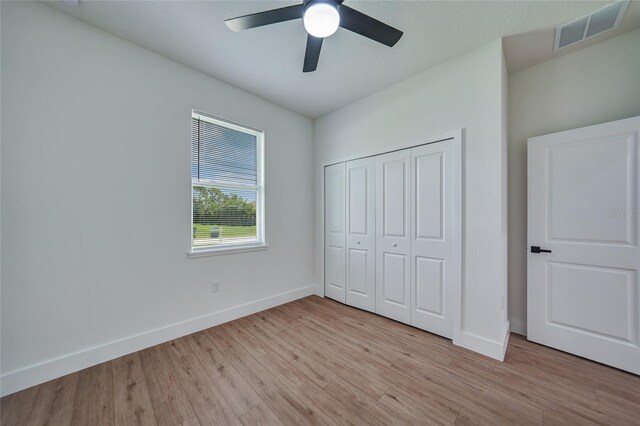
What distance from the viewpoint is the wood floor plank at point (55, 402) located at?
1468 mm

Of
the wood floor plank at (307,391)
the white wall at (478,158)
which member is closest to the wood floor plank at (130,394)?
the wood floor plank at (307,391)

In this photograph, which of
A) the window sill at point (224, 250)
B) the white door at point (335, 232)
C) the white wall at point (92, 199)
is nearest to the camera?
the white wall at point (92, 199)

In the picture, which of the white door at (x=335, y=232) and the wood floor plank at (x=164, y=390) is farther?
the white door at (x=335, y=232)

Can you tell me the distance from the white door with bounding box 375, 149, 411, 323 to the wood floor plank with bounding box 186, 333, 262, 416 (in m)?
1.77

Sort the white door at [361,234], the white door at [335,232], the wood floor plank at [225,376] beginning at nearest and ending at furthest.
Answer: the wood floor plank at [225,376] → the white door at [361,234] → the white door at [335,232]

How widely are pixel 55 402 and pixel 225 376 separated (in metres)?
1.08

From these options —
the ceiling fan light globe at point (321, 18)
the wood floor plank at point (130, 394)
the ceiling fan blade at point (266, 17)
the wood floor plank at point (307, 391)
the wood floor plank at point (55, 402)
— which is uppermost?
the ceiling fan blade at point (266, 17)

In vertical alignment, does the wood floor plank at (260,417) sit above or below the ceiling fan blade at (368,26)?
below

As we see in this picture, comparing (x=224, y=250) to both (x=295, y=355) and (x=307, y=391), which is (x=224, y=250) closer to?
(x=295, y=355)

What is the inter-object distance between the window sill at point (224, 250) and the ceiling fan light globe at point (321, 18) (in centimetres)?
230

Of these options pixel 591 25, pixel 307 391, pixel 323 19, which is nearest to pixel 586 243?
pixel 591 25

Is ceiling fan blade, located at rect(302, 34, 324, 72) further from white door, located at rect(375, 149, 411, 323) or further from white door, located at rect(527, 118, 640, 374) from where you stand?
white door, located at rect(527, 118, 640, 374)

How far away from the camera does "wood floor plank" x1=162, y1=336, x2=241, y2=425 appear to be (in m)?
1.49

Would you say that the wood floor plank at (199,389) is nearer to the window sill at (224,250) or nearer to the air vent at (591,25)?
the window sill at (224,250)
